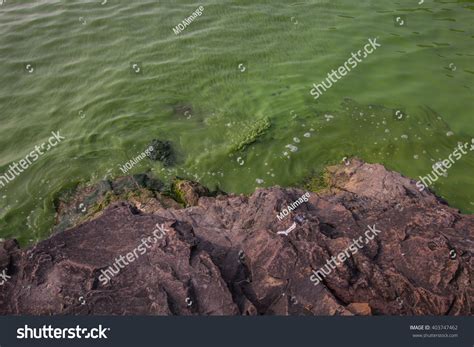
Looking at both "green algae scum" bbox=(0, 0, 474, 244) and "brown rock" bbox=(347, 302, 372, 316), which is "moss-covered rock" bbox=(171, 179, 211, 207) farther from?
"brown rock" bbox=(347, 302, 372, 316)

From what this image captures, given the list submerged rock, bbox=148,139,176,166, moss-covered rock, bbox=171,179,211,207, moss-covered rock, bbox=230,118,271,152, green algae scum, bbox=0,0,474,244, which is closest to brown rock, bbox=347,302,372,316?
moss-covered rock, bbox=171,179,211,207

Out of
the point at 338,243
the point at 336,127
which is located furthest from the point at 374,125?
the point at 338,243

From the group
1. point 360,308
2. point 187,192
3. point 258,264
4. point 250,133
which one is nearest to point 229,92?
point 250,133

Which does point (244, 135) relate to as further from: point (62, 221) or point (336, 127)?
point (62, 221)

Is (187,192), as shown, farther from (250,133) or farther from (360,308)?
(360,308)

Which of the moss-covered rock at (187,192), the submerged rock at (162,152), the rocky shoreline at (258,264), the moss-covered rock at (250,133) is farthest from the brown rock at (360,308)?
the submerged rock at (162,152)

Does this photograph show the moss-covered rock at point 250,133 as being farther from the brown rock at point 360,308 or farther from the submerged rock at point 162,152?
the brown rock at point 360,308
